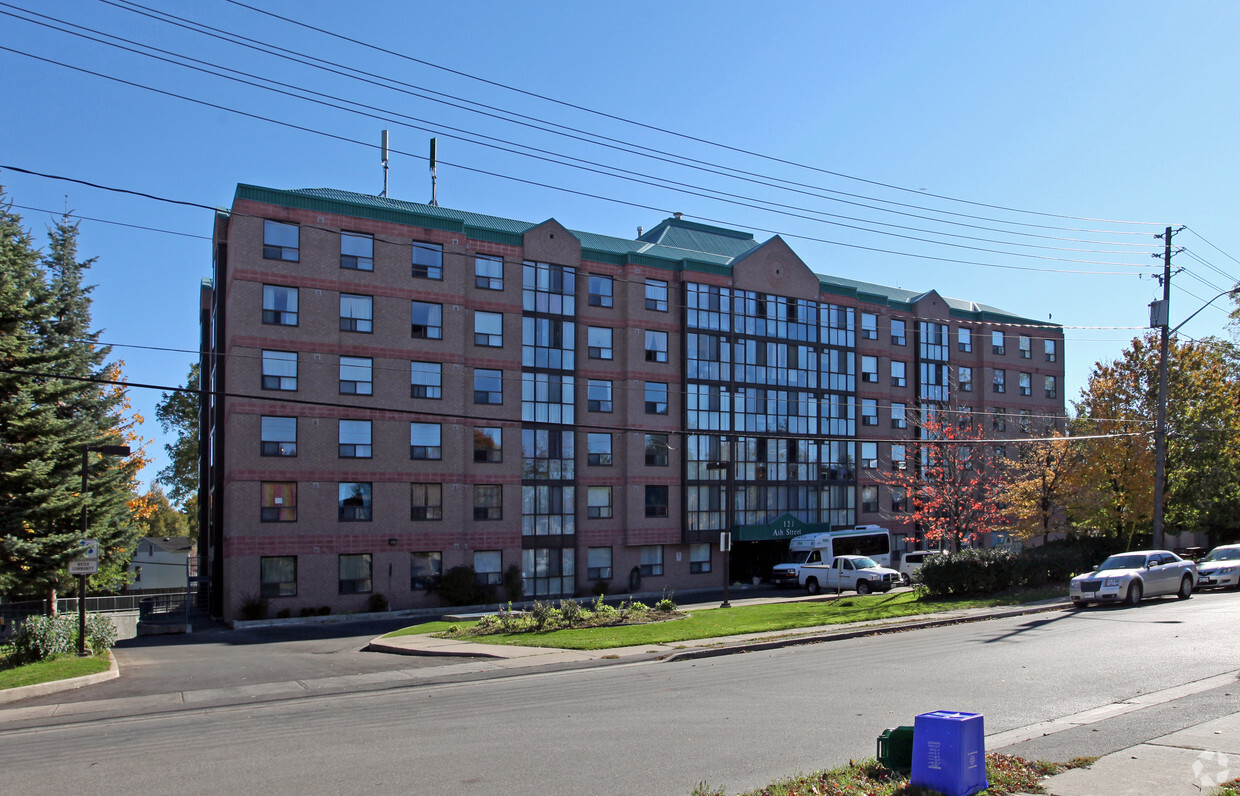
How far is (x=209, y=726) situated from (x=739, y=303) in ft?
132

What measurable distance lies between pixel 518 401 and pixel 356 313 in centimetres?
849

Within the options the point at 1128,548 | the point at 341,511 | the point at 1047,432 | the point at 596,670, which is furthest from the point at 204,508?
the point at 1047,432

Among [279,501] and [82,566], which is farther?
[279,501]

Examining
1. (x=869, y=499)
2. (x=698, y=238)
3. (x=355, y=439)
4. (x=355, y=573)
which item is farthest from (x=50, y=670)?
(x=869, y=499)

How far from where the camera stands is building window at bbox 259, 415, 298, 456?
3641cm

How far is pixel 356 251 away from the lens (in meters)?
38.7

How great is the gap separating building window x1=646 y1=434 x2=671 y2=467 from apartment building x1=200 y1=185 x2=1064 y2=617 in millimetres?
124

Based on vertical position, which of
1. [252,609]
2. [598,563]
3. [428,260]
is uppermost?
[428,260]

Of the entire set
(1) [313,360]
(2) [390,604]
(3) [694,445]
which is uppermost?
(1) [313,360]

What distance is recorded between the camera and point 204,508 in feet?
169

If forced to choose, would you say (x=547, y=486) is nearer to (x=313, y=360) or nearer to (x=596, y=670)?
(x=313, y=360)

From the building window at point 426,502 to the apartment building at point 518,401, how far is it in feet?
0.32

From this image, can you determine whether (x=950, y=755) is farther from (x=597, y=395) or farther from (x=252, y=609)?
(x=597, y=395)

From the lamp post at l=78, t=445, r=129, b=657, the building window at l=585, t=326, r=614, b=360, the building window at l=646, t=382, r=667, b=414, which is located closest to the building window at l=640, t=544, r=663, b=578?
the building window at l=646, t=382, r=667, b=414
